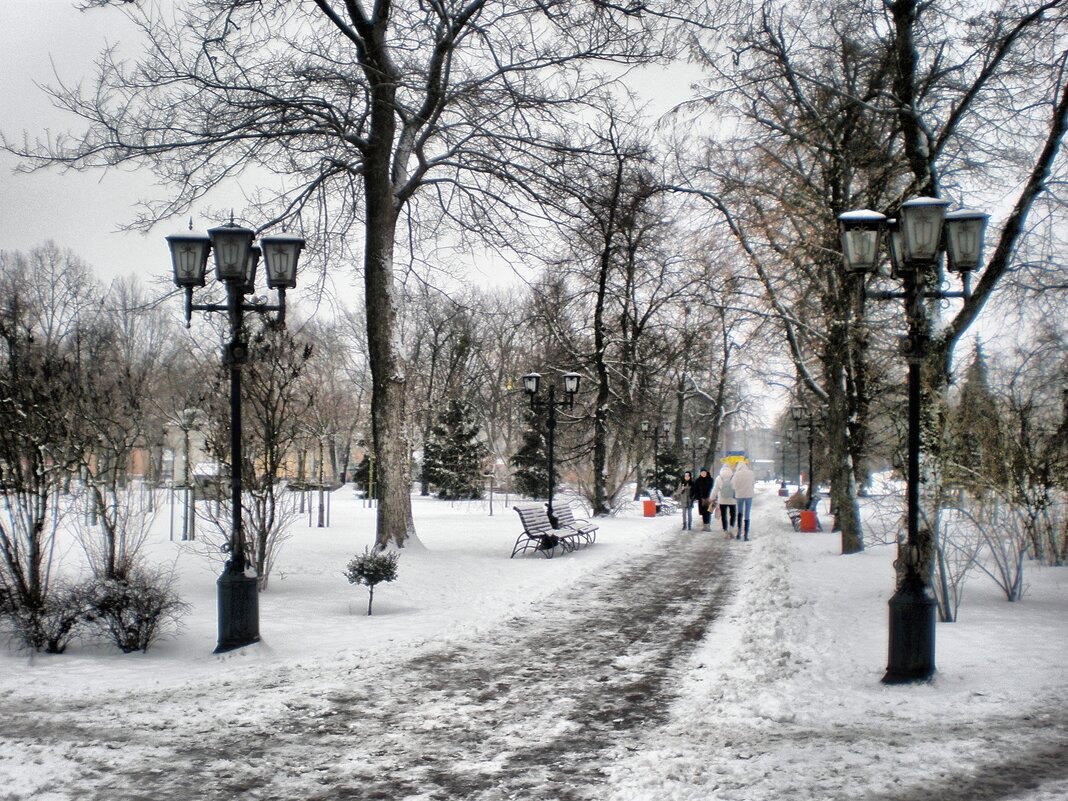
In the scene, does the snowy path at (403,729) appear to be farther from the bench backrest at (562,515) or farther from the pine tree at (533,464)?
the pine tree at (533,464)

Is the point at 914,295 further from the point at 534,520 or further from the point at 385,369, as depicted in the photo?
the point at 534,520

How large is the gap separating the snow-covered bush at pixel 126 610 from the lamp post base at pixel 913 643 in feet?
20.9

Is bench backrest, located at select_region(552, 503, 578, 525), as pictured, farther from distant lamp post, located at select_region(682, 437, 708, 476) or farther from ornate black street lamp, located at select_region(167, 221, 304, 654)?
distant lamp post, located at select_region(682, 437, 708, 476)

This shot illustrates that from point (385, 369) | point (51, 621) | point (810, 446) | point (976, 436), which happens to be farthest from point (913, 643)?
point (810, 446)

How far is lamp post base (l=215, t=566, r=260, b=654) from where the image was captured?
8367mm

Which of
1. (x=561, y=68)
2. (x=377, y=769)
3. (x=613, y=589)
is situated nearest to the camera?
(x=377, y=769)

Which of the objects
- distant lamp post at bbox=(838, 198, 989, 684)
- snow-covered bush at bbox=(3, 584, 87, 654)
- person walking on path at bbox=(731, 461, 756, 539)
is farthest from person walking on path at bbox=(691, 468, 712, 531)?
snow-covered bush at bbox=(3, 584, 87, 654)

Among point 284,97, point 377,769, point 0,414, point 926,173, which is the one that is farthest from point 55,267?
point 377,769

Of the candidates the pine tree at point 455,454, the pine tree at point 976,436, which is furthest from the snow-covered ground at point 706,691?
the pine tree at point 455,454

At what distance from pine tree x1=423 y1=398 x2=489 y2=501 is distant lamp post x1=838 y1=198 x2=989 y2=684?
36.0m

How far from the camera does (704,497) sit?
2603cm

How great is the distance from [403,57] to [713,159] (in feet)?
21.7

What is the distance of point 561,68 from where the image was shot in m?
14.1

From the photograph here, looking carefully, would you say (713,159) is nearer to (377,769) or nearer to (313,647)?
(313,647)
